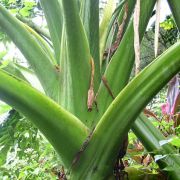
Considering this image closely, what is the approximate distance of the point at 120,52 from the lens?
2.39ft

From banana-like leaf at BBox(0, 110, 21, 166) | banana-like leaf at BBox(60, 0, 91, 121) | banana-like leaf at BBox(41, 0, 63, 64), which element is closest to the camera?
banana-like leaf at BBox(60, 0, 91, 121)

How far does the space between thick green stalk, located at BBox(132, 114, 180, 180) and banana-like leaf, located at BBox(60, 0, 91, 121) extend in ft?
0.42

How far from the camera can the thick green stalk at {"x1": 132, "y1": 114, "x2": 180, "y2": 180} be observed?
70 cm

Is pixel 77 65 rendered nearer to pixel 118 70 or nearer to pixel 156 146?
pixel 118 70

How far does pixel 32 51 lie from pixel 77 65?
116 mm

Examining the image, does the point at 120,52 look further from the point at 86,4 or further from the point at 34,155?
the point at 34,155

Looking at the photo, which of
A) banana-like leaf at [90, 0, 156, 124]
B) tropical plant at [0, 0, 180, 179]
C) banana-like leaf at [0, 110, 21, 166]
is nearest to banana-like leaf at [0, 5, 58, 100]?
tropical plant at [0, 0, 180, 179]

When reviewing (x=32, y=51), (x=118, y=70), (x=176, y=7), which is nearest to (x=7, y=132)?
(x=32, y=51)

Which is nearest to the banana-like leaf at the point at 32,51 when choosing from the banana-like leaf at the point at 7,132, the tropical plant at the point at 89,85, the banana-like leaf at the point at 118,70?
the tropical plant at the point at 89,85

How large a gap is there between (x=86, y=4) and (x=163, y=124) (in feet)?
1.18

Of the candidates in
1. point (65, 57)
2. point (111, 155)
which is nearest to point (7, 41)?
point (65, 57)

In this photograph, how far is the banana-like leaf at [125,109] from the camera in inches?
24.0

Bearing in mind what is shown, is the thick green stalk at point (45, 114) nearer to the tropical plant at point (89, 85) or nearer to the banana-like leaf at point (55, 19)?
the tropical plant at point (89, 85)

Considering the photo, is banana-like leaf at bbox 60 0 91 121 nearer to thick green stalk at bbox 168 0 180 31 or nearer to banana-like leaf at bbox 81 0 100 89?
banana-like leaf at bbox 81 0 100 89
